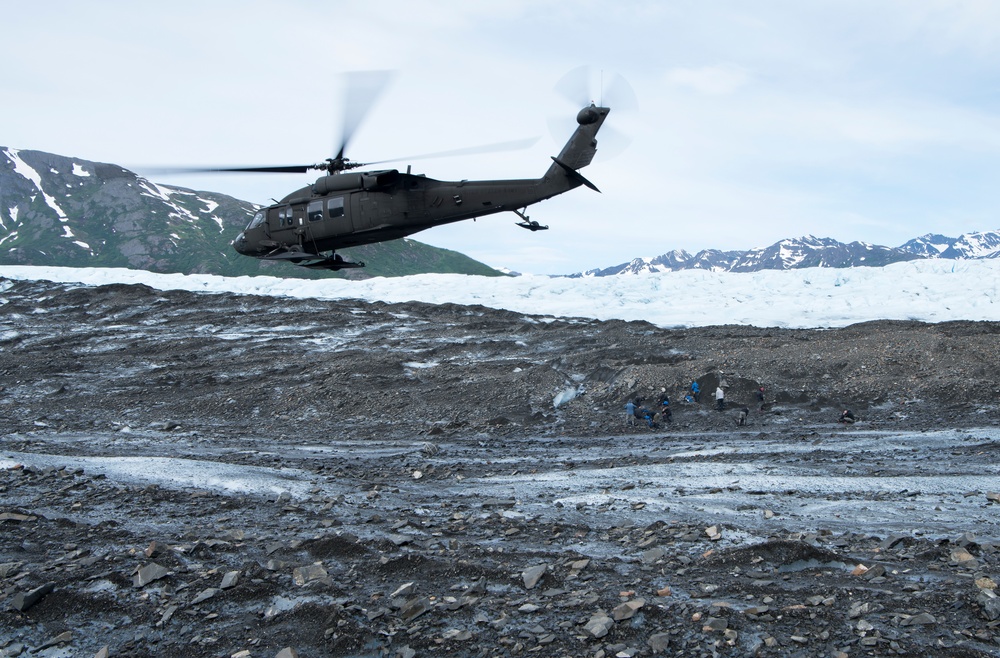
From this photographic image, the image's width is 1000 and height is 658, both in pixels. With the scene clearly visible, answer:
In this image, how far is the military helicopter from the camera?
16.7 meters

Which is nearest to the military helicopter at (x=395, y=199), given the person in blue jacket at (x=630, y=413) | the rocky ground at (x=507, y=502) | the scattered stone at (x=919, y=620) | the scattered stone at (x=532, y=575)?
the rocky ground at (x=507, y=502)

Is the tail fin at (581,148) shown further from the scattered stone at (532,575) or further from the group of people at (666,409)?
the scattered stone at (532,575)

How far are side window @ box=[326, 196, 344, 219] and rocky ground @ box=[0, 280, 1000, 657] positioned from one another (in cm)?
582

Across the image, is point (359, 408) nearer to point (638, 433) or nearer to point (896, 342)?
point (638, 433)

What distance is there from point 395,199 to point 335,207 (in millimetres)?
1529

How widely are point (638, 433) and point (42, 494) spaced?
14.1m

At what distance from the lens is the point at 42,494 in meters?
11.8

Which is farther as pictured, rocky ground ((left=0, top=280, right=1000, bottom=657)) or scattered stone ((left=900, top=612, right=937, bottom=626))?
rocky ground ((left=0, top=280, right=1000, bottom=657))

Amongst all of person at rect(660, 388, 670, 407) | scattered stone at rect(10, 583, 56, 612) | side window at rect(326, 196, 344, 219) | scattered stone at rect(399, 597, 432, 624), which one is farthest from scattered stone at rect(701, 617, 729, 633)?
person at rect(660, 388, 670, 407)

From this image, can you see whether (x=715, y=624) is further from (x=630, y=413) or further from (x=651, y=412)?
(x=651, y=412)

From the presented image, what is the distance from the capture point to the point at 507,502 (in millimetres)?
11852

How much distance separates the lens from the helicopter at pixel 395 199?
1675 cm

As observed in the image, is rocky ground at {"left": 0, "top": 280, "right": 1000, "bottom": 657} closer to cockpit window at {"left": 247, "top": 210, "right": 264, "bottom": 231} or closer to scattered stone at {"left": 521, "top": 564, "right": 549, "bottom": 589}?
scattered stone at {"left": 521, "top": 564, "right": 549, "bottom": 589}

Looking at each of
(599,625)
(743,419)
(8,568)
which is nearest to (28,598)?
(8,568)
